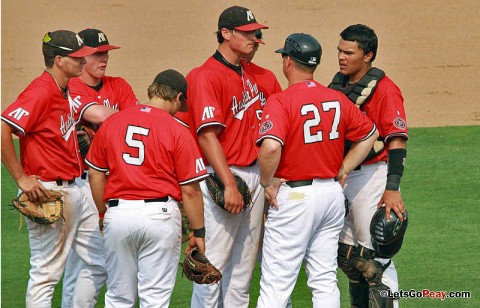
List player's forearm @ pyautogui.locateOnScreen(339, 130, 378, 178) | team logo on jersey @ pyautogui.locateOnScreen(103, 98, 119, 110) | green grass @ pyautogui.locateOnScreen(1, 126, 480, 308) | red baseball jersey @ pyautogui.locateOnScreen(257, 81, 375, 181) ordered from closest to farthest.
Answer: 1. red baseball jersey @ pyautogui.locateOnScreen(257, 81, 375, 181)
2. player's forearm @ pyautogui.locateOnScreen(339, 130, 378, 178)
3. team logo on jersey @ pyautogui.locateOnScreen(103, 98, 119, 110)
4. green grass @ pyautogui.locateOnScreen(1, 126, 480, 308)

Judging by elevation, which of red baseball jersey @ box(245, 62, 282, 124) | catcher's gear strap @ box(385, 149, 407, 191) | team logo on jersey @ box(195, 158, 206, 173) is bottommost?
catcher's gear strap @ box(385, 149, 407, 191)

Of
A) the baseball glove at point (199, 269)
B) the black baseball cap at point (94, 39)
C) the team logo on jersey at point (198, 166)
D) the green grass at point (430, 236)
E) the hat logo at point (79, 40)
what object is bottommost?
the green grass at point (430, 236)

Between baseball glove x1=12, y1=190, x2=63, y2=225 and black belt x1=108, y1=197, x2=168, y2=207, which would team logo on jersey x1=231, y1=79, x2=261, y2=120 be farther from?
baseball glove x1=12, y1=190, x2=63, y2=225

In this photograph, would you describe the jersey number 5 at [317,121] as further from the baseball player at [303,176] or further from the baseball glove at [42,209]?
the baseball glove at [42,209]

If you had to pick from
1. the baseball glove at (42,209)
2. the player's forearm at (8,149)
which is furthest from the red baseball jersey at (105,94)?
the player's forearm at (8,149)

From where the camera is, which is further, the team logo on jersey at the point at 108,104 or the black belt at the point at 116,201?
the team logo on jersey at the point at 108,104

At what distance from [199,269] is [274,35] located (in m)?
10.3

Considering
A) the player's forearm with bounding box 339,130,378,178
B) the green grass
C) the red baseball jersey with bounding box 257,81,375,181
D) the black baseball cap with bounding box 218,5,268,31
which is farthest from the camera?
the green grass

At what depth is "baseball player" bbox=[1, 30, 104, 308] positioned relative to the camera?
18.2 feet

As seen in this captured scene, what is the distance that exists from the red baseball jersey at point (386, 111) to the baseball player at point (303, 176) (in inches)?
13.2

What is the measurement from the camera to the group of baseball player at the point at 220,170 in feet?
16.9

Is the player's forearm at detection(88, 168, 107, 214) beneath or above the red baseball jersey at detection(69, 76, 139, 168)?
beneath

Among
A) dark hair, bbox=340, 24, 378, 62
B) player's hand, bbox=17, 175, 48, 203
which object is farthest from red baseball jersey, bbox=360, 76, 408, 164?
player's hand, bbox=17, 175, 48, 203

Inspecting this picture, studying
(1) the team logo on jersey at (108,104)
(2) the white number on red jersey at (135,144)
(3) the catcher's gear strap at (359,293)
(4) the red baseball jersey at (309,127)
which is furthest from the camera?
(1) the team logo on jersey at (108,104)
